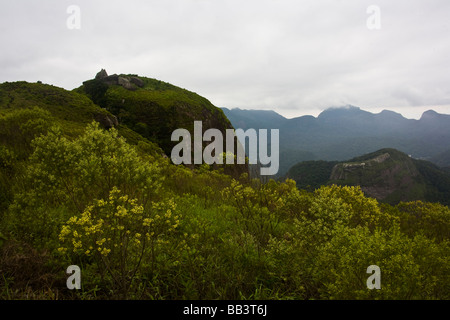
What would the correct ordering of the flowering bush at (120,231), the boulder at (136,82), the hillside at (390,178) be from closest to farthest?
the flowering bush at (120,231), the boulder at (136,82), the hillside at (390,178)

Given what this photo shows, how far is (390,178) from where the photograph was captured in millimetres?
154375

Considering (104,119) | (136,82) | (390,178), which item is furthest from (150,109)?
(390,178)

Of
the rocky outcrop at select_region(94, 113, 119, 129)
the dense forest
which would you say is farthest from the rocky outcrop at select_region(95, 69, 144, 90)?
the dense forest

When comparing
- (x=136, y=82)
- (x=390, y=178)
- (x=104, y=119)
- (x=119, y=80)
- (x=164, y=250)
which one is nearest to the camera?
(x=164, y=250)

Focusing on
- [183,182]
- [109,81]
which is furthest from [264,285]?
[109,81]

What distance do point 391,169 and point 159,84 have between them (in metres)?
168

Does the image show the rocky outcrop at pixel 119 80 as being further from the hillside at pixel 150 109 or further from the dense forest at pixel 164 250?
the dense forest at pixel 164 250

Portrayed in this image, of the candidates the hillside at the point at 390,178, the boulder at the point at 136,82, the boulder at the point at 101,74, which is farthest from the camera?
the hillside at the point at 390,178

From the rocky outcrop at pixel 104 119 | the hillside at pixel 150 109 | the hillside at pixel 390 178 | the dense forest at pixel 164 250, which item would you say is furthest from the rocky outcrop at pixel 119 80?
the hillside at pixel 390 178

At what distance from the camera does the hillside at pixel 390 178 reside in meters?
141

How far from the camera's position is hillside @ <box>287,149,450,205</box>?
141250 mm

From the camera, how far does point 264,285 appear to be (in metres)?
4.04

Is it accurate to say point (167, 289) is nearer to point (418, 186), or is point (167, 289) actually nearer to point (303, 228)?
point (303, 228)

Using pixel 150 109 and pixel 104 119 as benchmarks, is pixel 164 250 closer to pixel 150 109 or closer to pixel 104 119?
pixel 104 119
